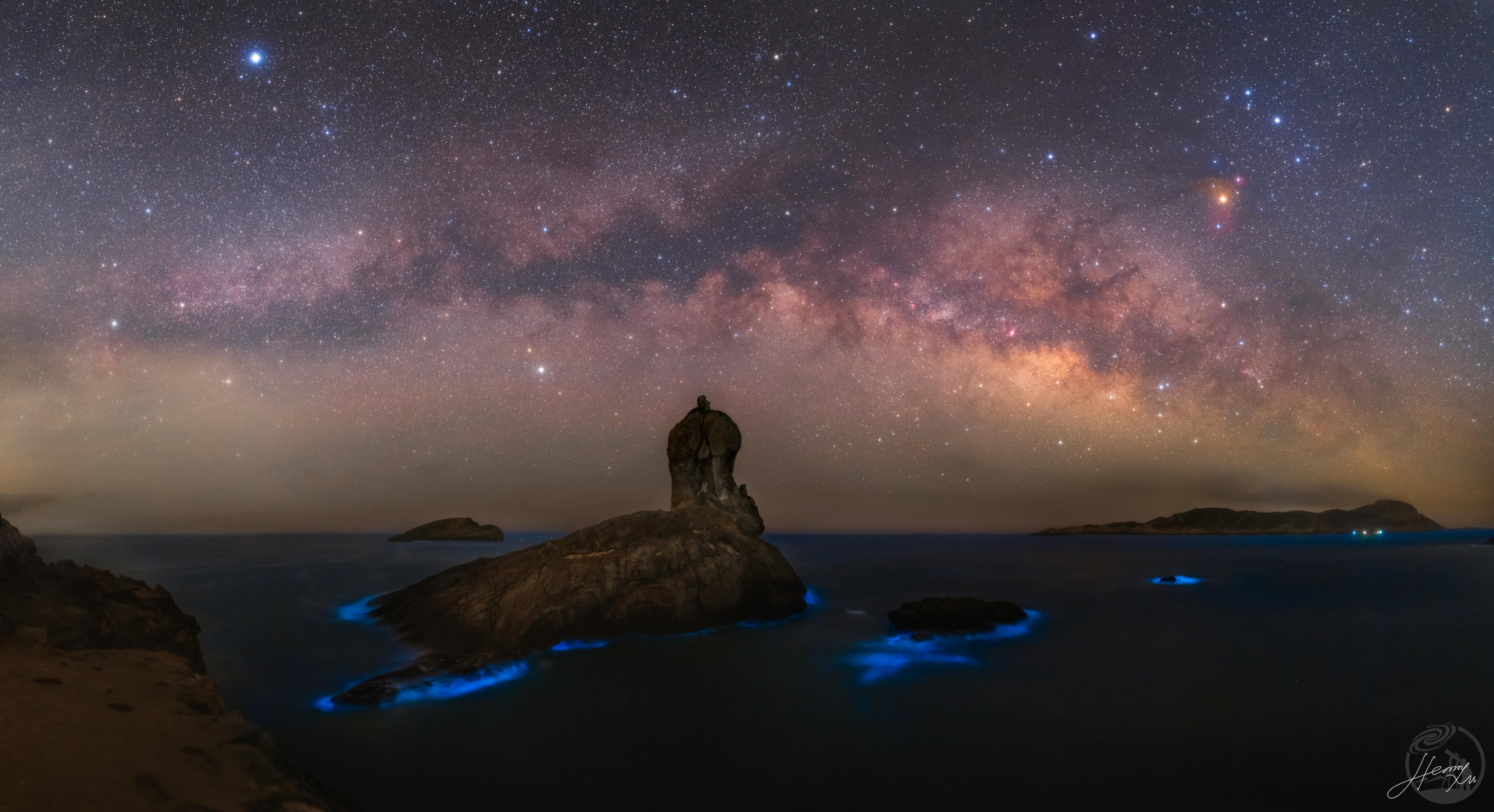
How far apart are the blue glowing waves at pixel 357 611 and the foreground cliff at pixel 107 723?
18992 millimetres

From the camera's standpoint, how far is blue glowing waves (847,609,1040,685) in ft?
73.6

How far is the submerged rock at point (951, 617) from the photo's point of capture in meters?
27.5

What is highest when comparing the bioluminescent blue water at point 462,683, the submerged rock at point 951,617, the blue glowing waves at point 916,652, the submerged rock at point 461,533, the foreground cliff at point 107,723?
the foreground cliff at point 107,723

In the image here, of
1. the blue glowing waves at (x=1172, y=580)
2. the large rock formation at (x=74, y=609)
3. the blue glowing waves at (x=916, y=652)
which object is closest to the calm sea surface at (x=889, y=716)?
the blue glowing waves at (x=916, y=652)

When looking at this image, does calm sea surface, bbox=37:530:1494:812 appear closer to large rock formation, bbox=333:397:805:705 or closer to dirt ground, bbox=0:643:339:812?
large rock formation, bbox=333:397:805:705

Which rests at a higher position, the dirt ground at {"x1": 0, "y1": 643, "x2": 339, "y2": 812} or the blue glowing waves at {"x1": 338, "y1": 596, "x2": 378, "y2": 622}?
the dirt ground at {"x1": 0, "y1": 643, "x2": 339, "y2": 812}

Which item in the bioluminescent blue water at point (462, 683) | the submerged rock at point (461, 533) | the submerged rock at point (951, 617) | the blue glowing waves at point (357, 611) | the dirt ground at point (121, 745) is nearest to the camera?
the dirt ground at point (121, 745)

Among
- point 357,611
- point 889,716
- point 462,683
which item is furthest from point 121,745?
point 357,611

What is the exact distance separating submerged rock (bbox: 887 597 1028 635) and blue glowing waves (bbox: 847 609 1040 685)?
1.57ft

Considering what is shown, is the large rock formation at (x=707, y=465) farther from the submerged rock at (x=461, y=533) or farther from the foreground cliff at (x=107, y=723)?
the submerged rock at (x=461, y=533)

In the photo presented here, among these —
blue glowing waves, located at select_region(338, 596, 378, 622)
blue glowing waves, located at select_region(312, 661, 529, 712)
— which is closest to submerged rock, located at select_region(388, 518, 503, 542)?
blue glowing waves, located at select_region(338, 596, 378, 622)
